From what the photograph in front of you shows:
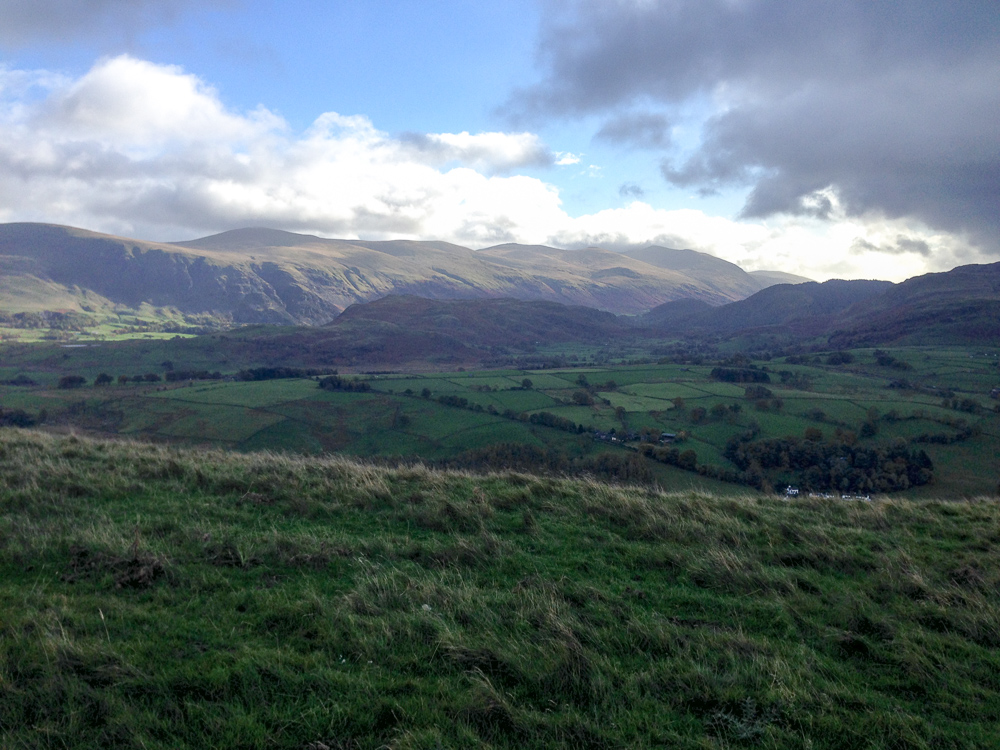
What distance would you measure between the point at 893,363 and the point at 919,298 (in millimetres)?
85651

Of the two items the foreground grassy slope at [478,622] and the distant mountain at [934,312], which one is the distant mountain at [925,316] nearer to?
the distant mountain at [934,312]

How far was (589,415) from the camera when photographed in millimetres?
50062

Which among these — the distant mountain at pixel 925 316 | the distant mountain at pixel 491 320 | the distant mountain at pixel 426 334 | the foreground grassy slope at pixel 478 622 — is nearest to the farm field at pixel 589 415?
the foreground grassy slope at pixel 478 622

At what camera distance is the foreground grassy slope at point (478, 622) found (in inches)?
173

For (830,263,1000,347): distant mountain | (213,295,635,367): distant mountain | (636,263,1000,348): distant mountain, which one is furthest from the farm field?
(213,295,635,367): distant mountain

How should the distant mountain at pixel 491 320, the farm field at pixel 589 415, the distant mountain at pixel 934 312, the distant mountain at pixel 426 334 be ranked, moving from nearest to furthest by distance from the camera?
1. the farm field at pixel 589 415
2. the distant mountain at pixel 934 312
3. the distant mountain at pixel 426 334
4. the distant mountain at pixel 491 320

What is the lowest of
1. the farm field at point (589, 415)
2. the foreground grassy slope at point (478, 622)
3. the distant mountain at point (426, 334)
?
the farm field at point (589, 415)

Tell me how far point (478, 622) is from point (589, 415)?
148ft

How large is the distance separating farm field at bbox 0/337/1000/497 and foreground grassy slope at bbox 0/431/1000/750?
23.6 m

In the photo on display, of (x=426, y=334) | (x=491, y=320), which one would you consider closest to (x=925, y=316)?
(x=491, y=320)

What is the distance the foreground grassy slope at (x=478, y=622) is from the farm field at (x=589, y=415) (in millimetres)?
23628

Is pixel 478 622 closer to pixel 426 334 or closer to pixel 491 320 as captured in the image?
pixel 426 334

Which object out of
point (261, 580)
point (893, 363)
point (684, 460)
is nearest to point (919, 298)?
point (893, 363)

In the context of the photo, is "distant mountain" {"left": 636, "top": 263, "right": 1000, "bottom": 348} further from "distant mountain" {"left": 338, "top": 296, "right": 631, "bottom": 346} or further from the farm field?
"distant mountain" {"left": 338, "top": 296, "right": 631, "bottom": 346}
